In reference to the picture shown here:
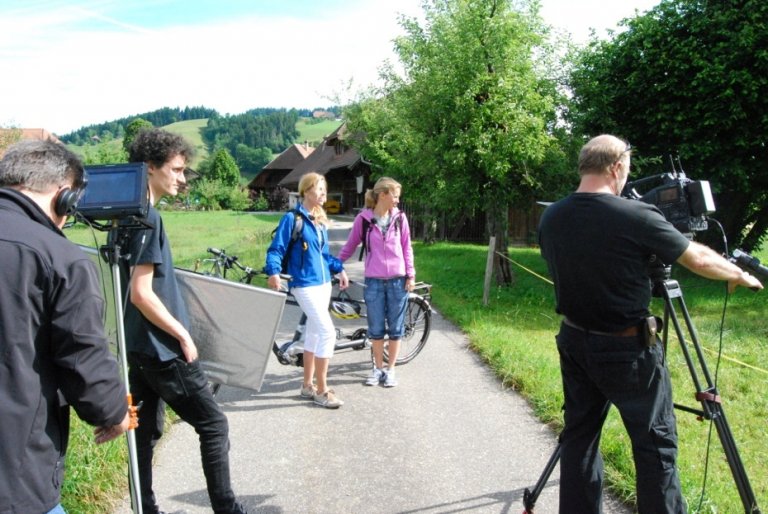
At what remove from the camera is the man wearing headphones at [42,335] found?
1773mm

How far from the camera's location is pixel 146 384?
10.7 ft

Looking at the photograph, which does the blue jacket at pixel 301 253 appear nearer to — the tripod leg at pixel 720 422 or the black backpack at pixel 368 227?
the black backpack at pixel 368 227

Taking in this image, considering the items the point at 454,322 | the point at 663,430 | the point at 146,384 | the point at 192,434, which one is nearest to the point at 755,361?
the point at 454,322

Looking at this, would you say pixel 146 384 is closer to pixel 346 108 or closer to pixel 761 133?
pixel 761 133

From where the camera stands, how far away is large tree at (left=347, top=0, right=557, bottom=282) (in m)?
10.2

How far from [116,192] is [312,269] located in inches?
101

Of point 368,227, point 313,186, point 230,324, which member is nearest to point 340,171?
point 368,227

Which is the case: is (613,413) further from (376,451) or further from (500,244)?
(500,244)

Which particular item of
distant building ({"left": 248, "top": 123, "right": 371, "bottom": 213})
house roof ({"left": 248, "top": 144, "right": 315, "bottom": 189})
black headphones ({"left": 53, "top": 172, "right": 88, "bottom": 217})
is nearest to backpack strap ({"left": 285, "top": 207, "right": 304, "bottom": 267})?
black headphones ({"left": 53, "top": 172, "right": 88, "bottom": 217})

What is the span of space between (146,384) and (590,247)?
2.38 meters

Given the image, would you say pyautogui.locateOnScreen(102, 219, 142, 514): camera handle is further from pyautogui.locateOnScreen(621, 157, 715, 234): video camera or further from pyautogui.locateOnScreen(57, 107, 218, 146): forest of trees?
pyautogui.locateOnScreen(57, 107, 218, 146): forest of trees

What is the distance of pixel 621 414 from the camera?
285 cm

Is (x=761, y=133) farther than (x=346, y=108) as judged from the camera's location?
No

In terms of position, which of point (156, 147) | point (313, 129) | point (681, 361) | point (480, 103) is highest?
point (313, 129)
